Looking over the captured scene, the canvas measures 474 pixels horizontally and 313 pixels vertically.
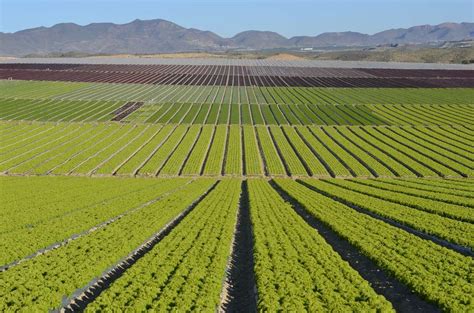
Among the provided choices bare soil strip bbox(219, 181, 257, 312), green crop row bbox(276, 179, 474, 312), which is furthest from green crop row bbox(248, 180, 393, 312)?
green crop row bbox(276, 179, 474, 312)

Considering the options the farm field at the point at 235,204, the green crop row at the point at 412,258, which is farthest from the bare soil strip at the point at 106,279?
the green crop row at the point at 412,258

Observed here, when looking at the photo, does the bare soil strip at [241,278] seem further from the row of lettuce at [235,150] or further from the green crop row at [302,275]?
the row of lettuce at [235,150]

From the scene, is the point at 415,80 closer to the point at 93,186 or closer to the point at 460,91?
the point at 460,91

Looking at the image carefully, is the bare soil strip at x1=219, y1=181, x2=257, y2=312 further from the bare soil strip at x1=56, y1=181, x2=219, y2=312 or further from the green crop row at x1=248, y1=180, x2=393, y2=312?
the bare soil strip at x1=56, y1=181, x2=219, y2=312

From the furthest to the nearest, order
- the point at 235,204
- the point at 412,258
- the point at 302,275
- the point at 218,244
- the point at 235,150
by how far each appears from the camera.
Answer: the point at 235,150 → the point at 235,204 → the point at 218,244 → the point at 412,258 → the point at 302,275

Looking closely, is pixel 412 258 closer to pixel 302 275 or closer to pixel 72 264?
pixel 302 275

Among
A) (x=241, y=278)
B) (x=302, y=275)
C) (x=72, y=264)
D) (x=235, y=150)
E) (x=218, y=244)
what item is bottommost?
(x=241, y=278)

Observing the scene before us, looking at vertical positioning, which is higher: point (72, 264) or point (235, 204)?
point (72, 264)

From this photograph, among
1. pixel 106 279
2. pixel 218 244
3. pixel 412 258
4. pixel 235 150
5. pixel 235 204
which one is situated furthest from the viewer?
pixel 235 150

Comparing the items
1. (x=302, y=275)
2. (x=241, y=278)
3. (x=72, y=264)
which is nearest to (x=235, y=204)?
(x=241, y=278)

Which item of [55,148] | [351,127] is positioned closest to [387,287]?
[55,148]
